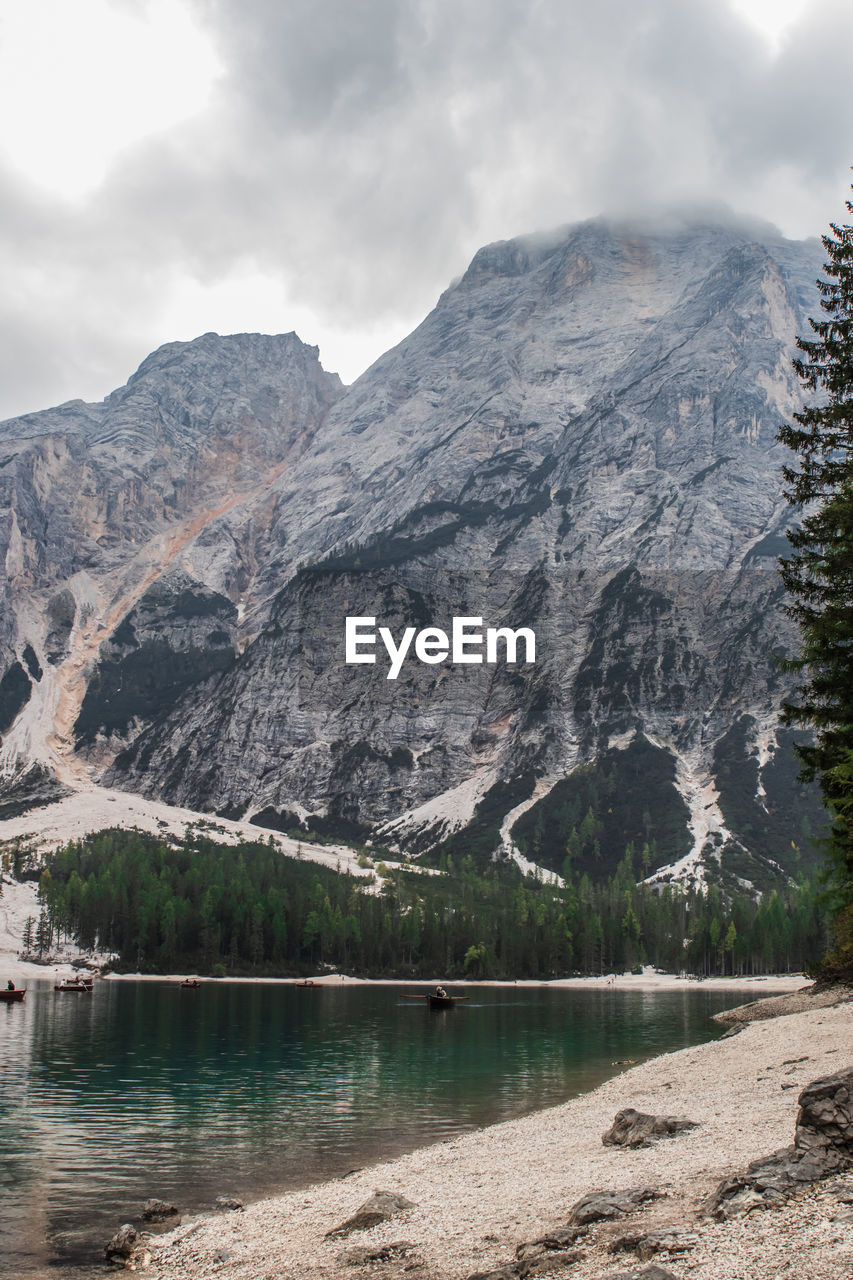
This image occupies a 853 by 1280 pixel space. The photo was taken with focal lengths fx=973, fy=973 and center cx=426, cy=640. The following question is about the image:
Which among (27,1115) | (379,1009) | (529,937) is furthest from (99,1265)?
(529,937)

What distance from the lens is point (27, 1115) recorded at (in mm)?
46688

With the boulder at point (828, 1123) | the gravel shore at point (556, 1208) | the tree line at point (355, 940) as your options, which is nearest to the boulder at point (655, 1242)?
the gravel shore at point (556, 1208)

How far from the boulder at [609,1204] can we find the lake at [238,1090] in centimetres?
1233

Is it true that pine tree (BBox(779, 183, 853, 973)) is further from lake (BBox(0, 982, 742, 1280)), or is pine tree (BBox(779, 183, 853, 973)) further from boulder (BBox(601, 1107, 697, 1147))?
lake (BBox(0, 982, 742, 1280))

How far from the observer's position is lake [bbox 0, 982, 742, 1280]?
3234cm

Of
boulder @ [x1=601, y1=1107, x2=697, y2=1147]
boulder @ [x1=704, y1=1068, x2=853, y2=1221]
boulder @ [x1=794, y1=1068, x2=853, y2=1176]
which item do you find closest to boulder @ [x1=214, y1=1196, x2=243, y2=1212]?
boulder @ [x1=601, y1=1107, x2=697, y2=1147]

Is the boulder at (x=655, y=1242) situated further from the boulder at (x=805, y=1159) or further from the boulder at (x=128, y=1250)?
the boulder at (x=128, y=1250)

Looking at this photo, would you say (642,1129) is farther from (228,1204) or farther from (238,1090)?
(238,1090)

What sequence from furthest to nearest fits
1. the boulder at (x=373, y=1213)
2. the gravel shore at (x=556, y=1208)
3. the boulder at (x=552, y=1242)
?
the boulder at (x=373, y=1213) → the boulder at (x=552, y=1242) → the gravel shore at (x=556, y=1208)

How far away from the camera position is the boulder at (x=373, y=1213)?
2238cm

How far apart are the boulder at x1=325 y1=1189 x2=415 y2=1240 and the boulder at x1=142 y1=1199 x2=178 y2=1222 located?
7.60m

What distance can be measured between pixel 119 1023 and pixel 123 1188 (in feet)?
224

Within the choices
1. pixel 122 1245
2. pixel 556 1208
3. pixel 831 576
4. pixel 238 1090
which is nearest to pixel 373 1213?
pixel 556 1208

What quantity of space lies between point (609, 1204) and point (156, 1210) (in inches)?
620
